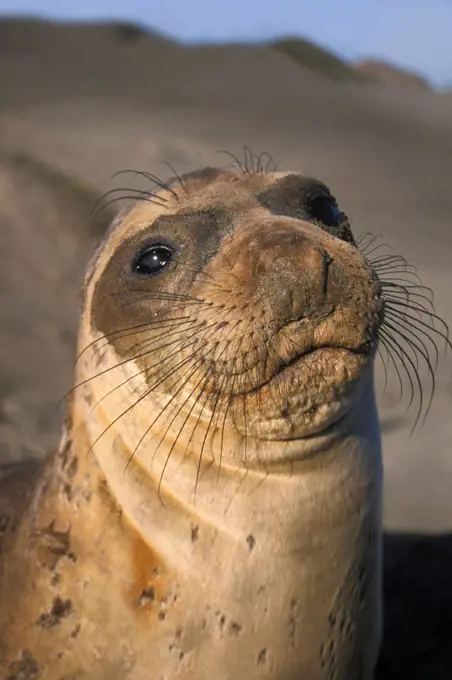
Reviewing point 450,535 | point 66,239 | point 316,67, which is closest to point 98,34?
point 316,67

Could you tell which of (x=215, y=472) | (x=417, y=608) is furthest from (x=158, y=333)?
(x=417, y=608)

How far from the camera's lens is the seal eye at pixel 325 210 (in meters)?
2.15

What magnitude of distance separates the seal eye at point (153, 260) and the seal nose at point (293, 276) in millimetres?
322

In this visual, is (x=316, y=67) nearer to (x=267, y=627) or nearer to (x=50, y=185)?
(x=50, y=185)

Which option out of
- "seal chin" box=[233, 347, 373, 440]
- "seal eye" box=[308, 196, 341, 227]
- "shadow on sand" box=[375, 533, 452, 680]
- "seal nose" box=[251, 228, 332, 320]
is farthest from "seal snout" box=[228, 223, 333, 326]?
"shadow on sand" box=[375, 533, 452, 680]

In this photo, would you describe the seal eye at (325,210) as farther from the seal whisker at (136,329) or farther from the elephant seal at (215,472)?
the seal whisker at (136,329)

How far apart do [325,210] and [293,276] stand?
0.58 meters

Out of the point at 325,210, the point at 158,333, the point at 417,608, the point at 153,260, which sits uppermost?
the point at 325,210

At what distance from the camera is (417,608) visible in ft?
9.93

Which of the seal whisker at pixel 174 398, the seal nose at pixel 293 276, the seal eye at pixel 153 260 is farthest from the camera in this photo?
the seal eye at pixel 153 260

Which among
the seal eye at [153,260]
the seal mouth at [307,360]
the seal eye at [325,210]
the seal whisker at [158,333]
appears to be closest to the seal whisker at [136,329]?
the seal whisker at [158,333]

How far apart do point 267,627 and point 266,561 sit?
0.46 feet

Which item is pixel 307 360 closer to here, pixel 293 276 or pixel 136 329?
pixel 293 276

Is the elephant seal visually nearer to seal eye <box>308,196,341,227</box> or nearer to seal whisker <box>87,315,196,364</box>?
seal whisker <box>87,315,196,364</box>
